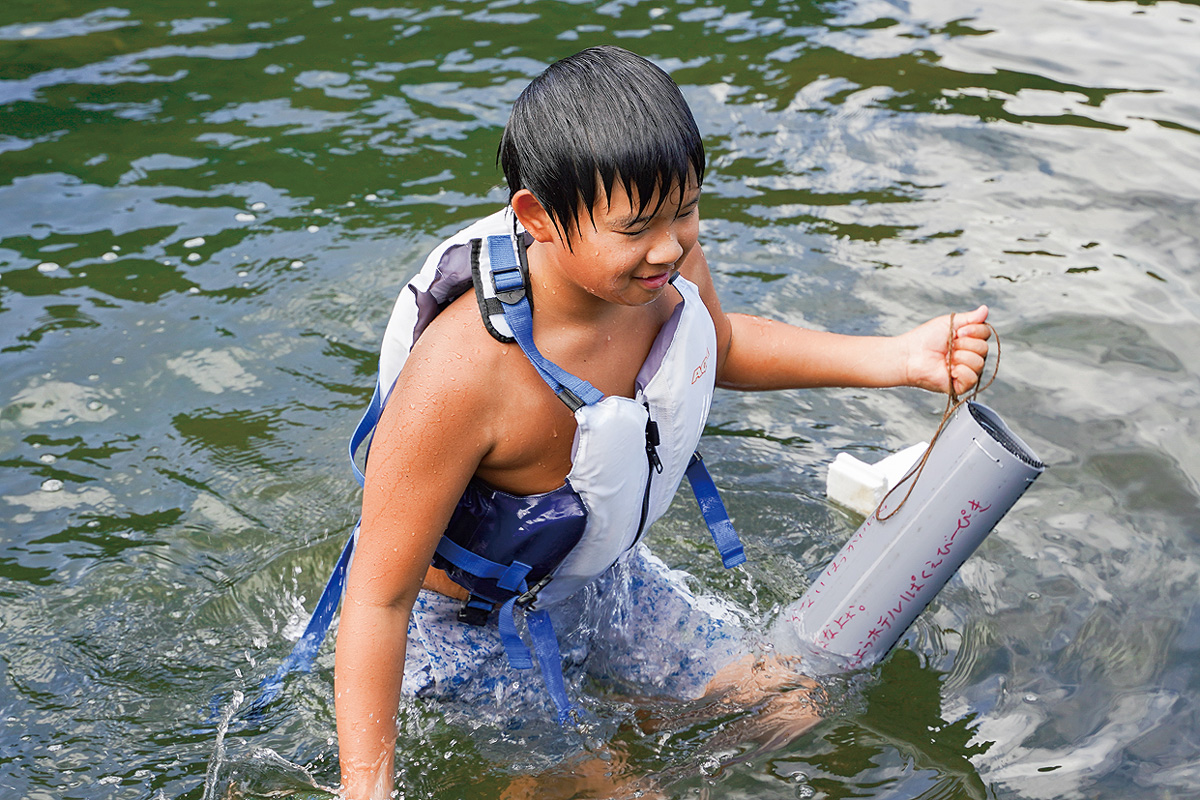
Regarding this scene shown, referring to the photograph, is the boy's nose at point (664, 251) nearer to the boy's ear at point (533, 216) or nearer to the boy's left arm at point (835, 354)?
the boy's ear at point (533, 216)

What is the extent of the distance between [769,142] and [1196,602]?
13.3 ft

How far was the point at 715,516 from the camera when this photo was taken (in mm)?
3186

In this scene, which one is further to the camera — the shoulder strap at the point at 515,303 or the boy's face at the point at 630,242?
the shoulder strap at the point at 515,303

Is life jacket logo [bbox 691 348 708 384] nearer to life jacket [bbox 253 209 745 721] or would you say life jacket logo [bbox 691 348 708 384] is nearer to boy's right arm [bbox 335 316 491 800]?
life jacket [bbox 253 209 745 721]

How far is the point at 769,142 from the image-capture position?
22.7ft

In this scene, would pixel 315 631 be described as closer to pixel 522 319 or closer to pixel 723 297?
pixel 522 319

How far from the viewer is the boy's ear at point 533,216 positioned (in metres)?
2.31

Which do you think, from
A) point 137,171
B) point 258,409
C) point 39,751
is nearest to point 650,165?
point 39,751

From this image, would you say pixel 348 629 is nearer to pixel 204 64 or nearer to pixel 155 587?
pixel 155 587

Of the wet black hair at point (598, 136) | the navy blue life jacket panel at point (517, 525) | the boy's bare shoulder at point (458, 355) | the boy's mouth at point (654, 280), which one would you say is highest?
the wet black hair at point (598, 136)

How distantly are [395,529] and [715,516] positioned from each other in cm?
111

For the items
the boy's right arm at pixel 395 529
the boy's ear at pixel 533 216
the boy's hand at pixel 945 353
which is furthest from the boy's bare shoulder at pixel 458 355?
the boy's hand at pixel 945 353

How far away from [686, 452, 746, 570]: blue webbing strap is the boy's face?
973 millimetres

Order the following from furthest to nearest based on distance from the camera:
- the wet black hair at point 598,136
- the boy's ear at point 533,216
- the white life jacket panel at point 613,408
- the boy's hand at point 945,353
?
the boy's hand at point 945,353
the white life jacket panel at point 613,408
the boy's ear at point 533,216
the wet black hair at point 598,136
